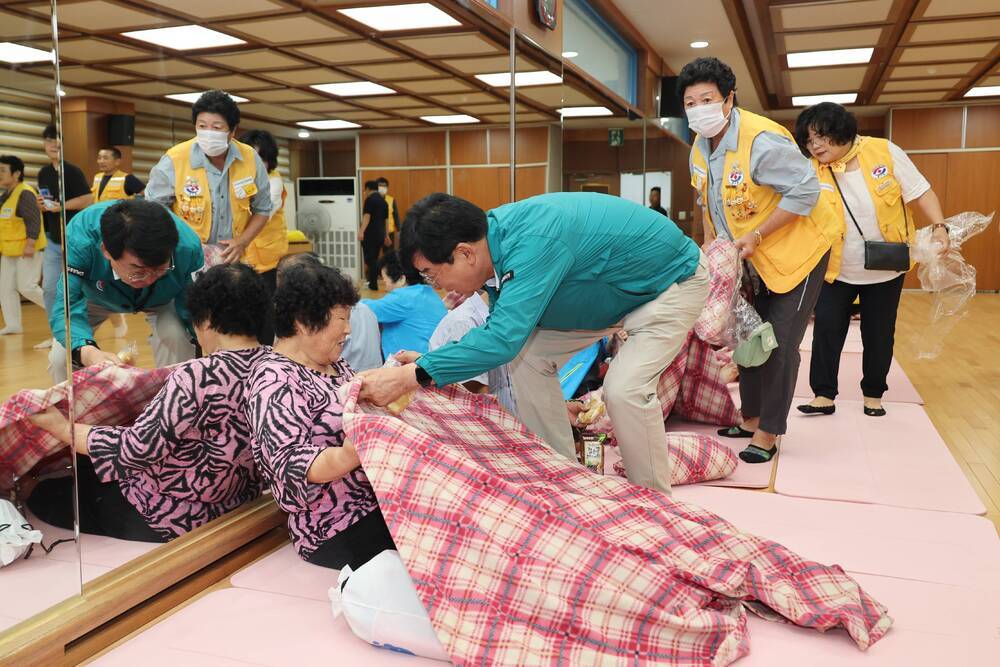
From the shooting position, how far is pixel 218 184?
2.96 meters

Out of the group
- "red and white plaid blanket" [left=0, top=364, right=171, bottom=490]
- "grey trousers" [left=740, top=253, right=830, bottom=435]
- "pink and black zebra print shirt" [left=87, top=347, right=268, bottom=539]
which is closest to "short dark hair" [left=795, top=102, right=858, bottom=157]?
"grey trousers" [left=740, top=253, right=830, bottom=435]

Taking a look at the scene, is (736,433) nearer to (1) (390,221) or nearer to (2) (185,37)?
(1) (390,221)

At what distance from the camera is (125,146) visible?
2.35 meters

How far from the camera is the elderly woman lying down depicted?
2.12 metres

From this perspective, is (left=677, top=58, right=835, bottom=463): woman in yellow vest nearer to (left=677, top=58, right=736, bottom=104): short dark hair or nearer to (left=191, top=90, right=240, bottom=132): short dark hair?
(left=677, top=58, right=736, bottom=104): short dark hair

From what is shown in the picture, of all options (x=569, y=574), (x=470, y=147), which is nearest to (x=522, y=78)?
(x=470, y=147)

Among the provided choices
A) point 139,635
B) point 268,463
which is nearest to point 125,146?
point 268,463

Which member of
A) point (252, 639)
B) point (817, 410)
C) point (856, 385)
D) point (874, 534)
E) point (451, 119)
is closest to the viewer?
point (252, 639)

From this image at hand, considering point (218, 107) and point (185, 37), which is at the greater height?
point (185, 37)

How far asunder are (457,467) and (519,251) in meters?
0.59

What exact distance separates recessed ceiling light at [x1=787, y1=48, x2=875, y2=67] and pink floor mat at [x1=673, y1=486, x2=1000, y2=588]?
269 inches

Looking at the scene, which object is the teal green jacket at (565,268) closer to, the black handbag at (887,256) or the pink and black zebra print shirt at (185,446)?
the pink and black zebra print shirt at (185,446)

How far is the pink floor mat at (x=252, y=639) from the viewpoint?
1812 millimetres

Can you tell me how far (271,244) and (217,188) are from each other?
0.32 metres
